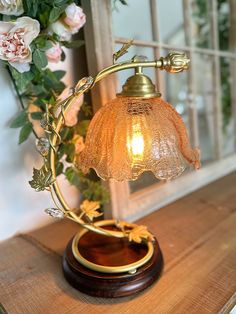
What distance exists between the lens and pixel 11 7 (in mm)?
548

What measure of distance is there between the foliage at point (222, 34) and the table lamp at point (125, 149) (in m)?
0.75

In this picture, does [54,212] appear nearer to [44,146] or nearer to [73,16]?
[44,146]

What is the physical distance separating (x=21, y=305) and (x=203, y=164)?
0.84 metres

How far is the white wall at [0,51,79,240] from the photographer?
74 centimetres

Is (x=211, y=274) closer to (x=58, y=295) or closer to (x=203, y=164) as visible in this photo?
(x=58, y=295)

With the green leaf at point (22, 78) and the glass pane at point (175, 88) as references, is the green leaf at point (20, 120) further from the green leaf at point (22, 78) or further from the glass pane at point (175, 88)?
the glass pane at point (175, 88)

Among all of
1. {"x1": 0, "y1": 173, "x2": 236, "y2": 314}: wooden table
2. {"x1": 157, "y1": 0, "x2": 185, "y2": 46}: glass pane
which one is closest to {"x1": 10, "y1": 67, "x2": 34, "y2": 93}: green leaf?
{"x1": 0, "y1": 173, "x2": 236, "y2": 314}: wooden table

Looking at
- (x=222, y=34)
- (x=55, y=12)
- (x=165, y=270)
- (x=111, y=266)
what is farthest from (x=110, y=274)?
(x=222, y=34)

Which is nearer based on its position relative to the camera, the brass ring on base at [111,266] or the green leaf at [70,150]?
the brass ring on base at [111,266]

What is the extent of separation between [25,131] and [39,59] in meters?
0.19

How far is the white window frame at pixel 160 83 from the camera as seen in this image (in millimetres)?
713

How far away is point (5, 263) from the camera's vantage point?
68 cm

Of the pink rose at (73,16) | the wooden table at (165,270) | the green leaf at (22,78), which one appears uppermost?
the pink rose at (73,16)

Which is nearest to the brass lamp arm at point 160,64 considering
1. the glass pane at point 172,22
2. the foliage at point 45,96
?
the foliage at point 45,96
